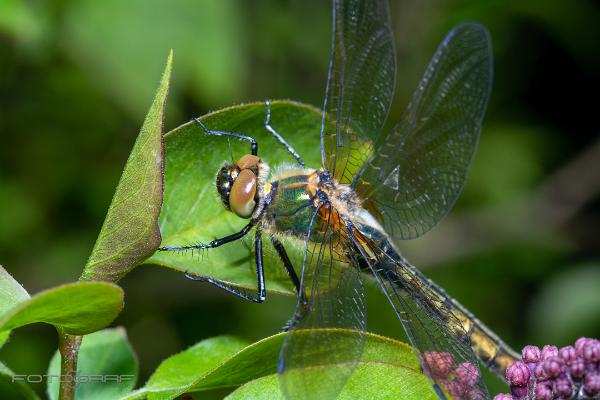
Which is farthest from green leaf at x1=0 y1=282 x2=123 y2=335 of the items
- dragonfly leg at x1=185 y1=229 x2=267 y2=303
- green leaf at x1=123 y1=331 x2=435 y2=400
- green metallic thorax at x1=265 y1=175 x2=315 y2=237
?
green metallic thorax at x1=265 y1=175 x2=315 y2=237

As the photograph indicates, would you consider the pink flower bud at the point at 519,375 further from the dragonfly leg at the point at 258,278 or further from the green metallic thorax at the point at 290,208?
the green metallic thorax at the point at 290,208

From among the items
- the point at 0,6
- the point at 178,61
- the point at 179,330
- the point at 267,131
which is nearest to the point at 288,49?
the point at 178,61

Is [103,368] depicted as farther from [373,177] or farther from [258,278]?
[373,177]

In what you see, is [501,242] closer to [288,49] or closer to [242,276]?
[288,49]

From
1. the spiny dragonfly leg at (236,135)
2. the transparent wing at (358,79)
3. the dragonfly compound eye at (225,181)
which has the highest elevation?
the transparent wing at (358,79)

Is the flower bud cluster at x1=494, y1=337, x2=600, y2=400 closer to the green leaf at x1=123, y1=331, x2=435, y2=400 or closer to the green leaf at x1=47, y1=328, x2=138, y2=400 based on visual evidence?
the green leaf at x1=123, y1=331, x2=435, y2=400

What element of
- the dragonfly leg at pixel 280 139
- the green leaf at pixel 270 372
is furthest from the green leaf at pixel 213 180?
the green leaf at pixel 270 372
